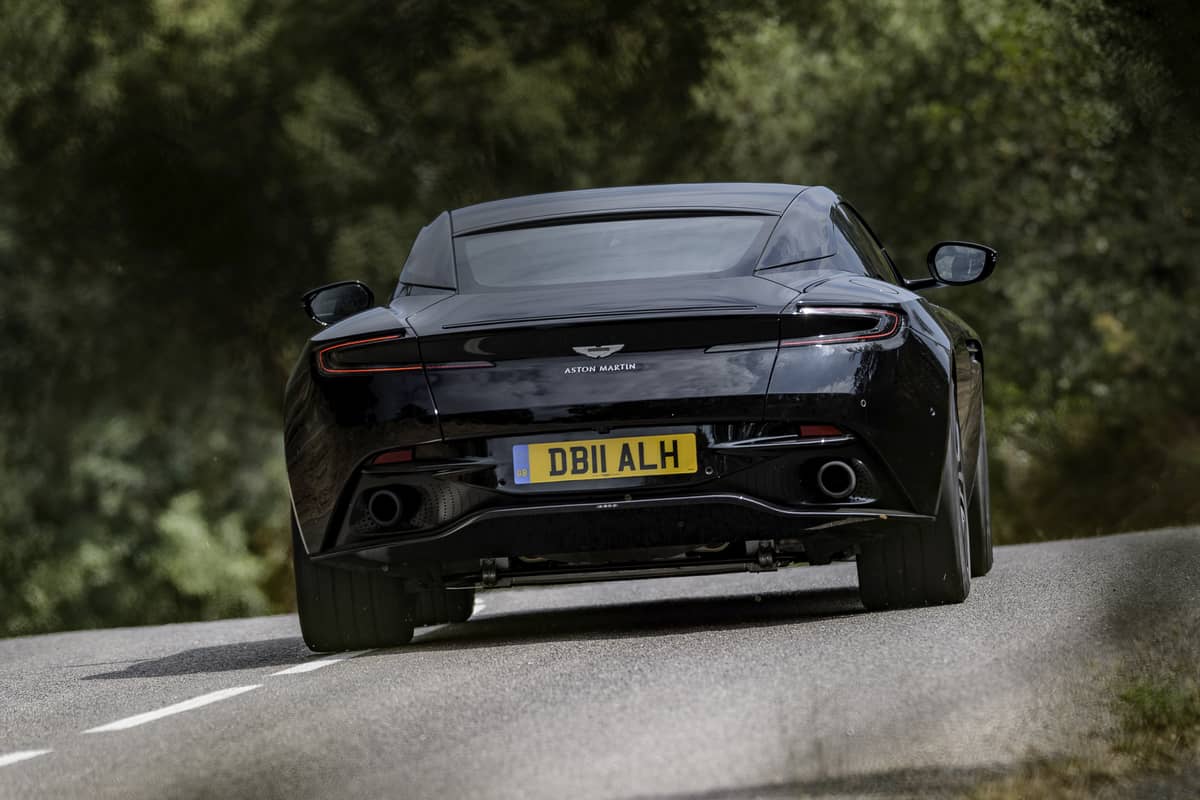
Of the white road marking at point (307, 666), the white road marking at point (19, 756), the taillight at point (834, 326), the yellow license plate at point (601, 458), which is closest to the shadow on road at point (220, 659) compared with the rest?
the white road marking at point (307, 666)

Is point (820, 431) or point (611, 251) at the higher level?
point (611, 251)

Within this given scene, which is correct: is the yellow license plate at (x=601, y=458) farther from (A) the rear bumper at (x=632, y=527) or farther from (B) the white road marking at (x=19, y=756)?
(B) the white road marking at (x=19, y=756)

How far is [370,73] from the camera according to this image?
2122 centimetres

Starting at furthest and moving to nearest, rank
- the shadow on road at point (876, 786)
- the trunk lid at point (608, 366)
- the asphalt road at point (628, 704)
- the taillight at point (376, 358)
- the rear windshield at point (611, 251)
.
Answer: the rear windshield at point (611, 251) < the taillight at point (376, 358) < the trunk lid at point (608, 366) < the asphalt road at point (628, 704) < the shadow on road at point (876, 786)

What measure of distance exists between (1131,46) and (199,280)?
11.1 metres

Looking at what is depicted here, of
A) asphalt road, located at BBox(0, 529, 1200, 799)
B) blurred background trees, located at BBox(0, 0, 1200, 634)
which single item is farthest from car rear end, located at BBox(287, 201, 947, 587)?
blurred background trees, located at BBox(0, 0, 1200, 634)

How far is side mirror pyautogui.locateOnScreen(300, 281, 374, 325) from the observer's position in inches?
338

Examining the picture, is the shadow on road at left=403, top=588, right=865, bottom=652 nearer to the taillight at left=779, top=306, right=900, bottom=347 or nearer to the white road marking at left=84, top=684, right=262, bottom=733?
the white road marking at left=84, top=684, right=262, bottom=733

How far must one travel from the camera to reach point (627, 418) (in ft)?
23.4

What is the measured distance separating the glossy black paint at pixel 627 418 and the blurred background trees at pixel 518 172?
6544mm

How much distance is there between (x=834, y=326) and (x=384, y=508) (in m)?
1.62

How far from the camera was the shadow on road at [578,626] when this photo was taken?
8281 mm

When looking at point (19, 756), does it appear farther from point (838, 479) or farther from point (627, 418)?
point (838, 479)

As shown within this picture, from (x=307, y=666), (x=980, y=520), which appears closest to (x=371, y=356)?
(x=307, y=666)
